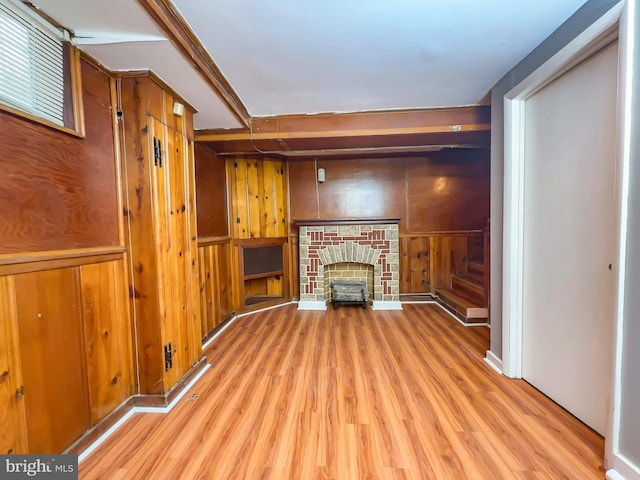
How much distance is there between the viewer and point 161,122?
1688 millimetres

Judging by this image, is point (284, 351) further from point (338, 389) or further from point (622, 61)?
point (622, 61)

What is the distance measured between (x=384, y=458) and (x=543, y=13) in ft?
7.67

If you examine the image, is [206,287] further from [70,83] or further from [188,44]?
[188,44]

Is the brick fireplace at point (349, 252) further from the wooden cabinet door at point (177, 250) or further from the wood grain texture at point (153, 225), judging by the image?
the wood grain texture at point (153, 225)

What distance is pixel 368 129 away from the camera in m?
2.39

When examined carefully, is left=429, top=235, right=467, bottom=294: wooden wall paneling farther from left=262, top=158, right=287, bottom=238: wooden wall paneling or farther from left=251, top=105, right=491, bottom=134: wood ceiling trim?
left=262, top=158, right=287, bottom=238: wooden wall paneling

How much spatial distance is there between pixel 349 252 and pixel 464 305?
1.57 metres

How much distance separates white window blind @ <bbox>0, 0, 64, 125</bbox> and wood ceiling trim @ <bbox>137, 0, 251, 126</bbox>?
518mm

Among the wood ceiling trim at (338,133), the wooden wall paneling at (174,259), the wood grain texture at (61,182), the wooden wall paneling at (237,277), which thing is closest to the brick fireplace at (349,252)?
the wooden wall paneling at (237,277)

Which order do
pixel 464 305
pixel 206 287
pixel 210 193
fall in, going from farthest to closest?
pixel 464 305 → pixel 210 193 → pixel 206 287

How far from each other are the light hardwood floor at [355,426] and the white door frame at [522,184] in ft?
0.83

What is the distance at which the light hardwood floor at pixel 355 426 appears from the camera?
48.3 inches

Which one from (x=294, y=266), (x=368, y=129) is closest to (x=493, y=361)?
(x=368, y=129)

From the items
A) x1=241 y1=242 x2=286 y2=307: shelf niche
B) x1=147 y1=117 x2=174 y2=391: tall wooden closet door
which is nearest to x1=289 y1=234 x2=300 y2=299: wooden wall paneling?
x1=241 y1=242 x2=286 y2=307: shelf niche
